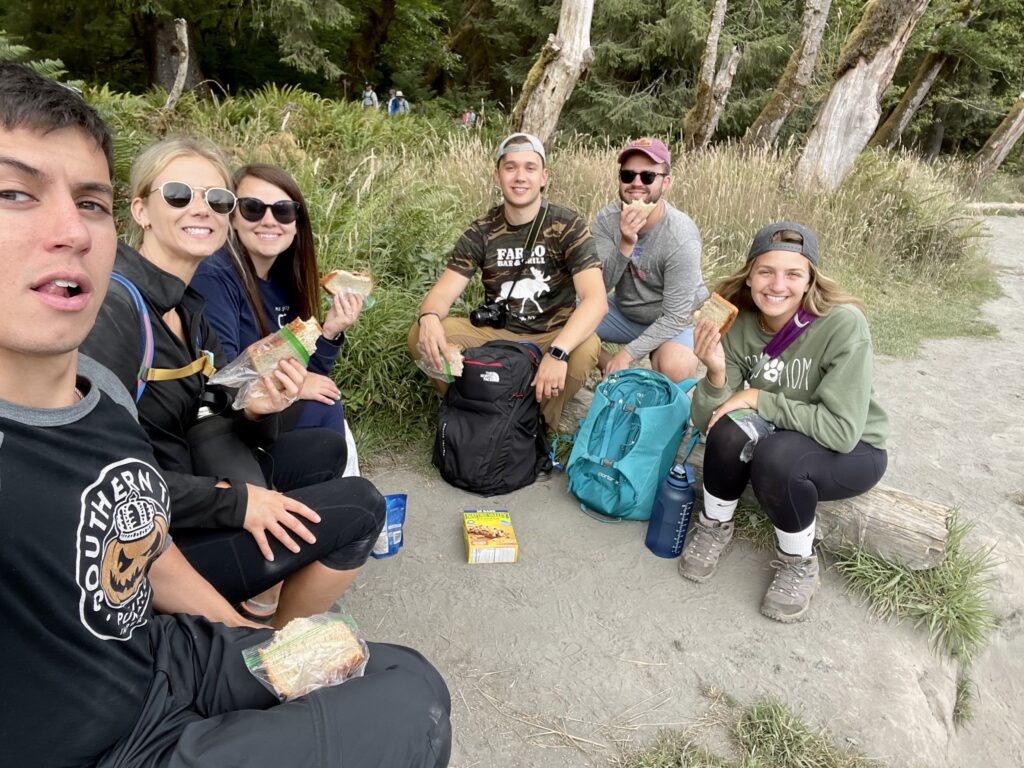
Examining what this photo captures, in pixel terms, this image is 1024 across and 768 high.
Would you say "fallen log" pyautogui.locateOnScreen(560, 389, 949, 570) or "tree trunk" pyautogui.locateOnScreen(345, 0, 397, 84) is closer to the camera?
"fallen log" pyautogui.locateOnScreen(560, 389, 949, 570)

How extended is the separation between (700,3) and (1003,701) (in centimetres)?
1444

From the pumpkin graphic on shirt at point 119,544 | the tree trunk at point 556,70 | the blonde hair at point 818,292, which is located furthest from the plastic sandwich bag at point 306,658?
the tree trunk at point 556,70

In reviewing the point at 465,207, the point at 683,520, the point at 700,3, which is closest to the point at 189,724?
the point at 683,520

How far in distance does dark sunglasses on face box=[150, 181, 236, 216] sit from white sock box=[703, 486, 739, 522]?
86.5 inches

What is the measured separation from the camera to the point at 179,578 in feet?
5.22

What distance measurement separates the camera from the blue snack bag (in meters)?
2.82

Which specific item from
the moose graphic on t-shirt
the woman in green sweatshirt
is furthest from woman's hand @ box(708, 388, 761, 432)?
the moose graphic on t-shirt

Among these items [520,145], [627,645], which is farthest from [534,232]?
[627,645]

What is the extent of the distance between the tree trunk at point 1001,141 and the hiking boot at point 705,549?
13.8m

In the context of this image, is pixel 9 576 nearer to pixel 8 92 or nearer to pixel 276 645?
pixel 276 645

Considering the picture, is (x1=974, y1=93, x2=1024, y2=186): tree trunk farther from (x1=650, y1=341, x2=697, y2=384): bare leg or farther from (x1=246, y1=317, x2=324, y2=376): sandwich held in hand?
(x1=246, y1=317, x2=324, y2=376): sandwich held in hand

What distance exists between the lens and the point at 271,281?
2809 millimetres

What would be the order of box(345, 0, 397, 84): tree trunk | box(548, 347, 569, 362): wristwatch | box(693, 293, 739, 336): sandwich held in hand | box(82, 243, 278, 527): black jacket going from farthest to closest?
1. box(345, 0, 397, 84): tree trunk
2. box(548, 347, 569, 362): wristwatch
3. box(693, 293, 739, 336): sandwich held in hand
4. box(82, 243, 278, 527): black jacket

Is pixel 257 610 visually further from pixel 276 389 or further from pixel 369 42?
pixel 369 42
